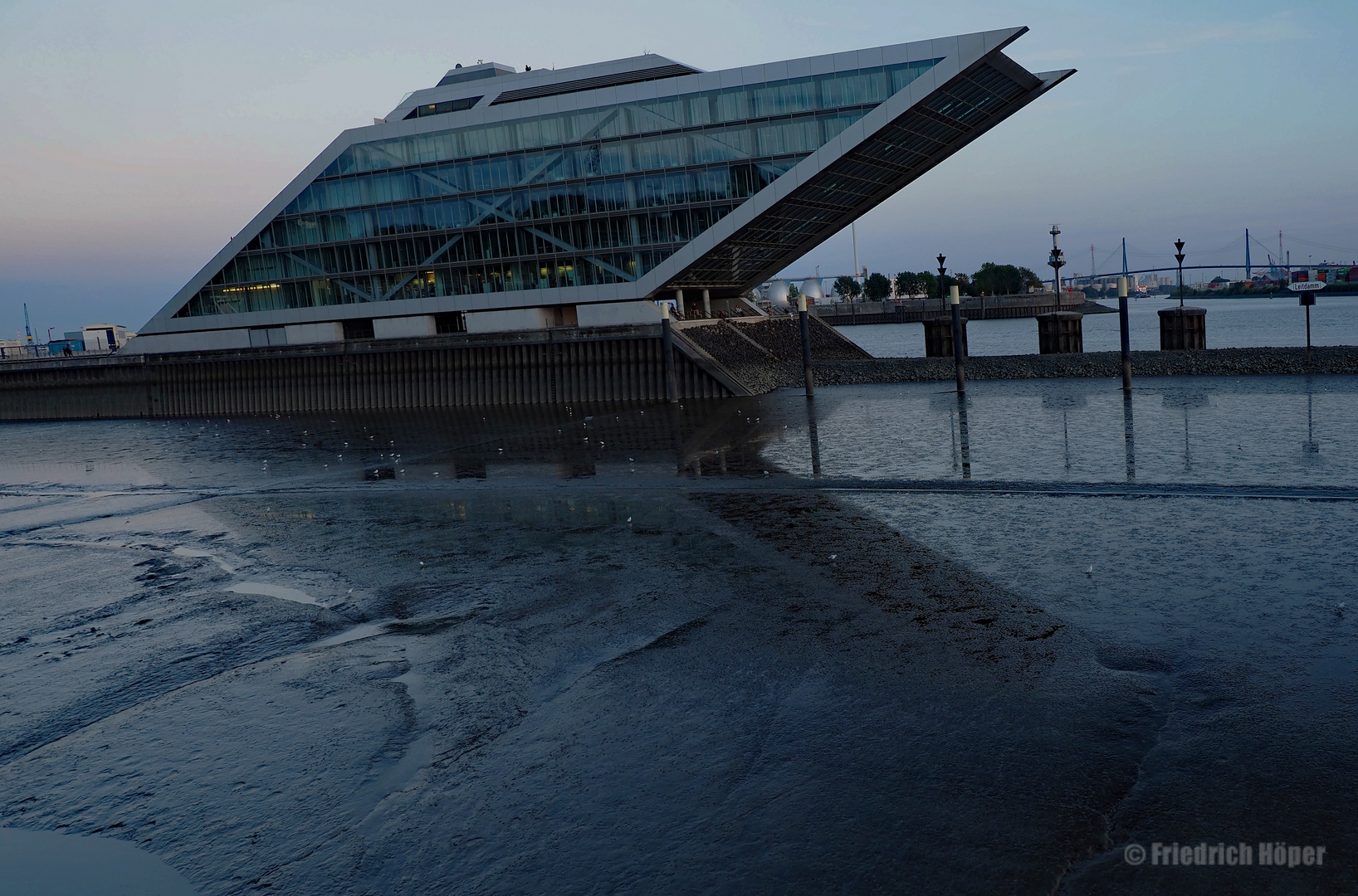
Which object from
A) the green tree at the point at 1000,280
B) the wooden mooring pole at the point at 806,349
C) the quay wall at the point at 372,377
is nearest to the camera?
the wooden mooring pole at the point at 806,349

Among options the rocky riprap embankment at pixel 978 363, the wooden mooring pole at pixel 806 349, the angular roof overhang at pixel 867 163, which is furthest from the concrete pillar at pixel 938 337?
the wooden mooring pole at pixel 806 349

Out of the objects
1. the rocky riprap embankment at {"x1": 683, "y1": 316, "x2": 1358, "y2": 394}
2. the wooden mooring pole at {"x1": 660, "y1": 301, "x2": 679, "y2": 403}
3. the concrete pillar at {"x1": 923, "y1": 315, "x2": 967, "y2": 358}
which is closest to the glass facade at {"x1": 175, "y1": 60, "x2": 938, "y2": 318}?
the rocky riprap embankment at {"x1": 683, "y1": 316, "x2": 1358, "y2": 394}

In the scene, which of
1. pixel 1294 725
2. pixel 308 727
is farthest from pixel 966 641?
pixel 308 727

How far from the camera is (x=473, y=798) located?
21.7ft

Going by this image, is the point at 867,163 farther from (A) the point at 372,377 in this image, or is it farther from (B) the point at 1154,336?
(B) the point at 1154,336

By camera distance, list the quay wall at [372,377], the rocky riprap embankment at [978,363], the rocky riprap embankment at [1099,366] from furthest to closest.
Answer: the quay wall at [372,377], the rocky riprap embankment at [978,363], the rocky riprap embankment at [1099,366]

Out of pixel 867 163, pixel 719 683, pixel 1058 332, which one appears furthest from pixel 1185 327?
pixel 719 683

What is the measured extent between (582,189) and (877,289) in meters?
153

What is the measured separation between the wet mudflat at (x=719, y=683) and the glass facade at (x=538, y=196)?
1177 inches

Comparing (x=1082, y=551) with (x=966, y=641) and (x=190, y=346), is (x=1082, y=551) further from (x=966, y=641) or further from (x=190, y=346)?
(x=190, y=346)

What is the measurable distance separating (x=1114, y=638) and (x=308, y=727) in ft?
23.1

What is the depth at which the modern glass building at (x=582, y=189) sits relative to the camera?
143ft

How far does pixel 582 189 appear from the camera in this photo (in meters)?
48.6

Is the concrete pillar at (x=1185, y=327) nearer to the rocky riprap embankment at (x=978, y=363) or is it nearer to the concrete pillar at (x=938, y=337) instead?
the rocky riprap embankment at (x=978, y=363)
